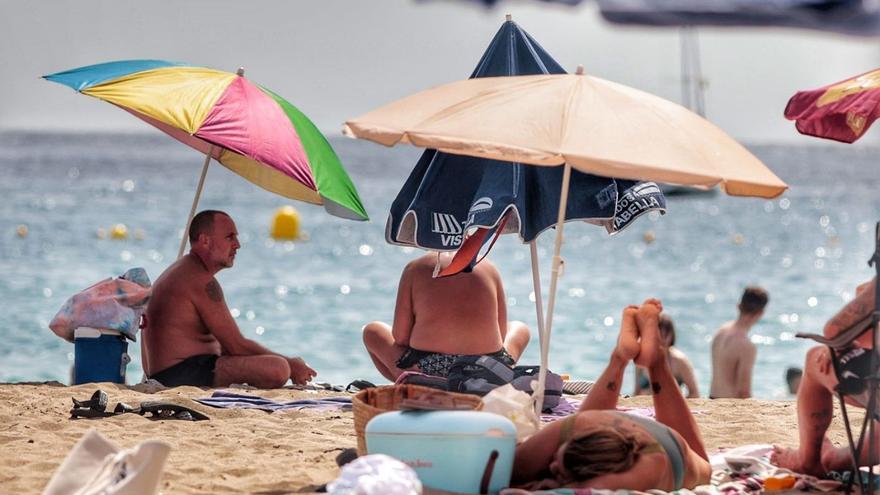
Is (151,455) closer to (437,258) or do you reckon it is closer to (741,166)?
(741,166)

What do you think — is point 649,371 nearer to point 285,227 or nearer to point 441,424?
point 441,424

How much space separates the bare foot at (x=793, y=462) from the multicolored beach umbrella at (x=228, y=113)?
226 cm

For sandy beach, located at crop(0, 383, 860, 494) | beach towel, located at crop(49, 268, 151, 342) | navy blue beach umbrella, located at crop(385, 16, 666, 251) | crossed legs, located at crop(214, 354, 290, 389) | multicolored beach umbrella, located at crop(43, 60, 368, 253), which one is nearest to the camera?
sandy beach, located at crop(0, 383, 860, 494)

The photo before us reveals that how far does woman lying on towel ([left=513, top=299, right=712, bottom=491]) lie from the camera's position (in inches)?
176

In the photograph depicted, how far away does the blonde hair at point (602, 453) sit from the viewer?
4.47 meters

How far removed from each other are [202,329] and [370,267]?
530 inches

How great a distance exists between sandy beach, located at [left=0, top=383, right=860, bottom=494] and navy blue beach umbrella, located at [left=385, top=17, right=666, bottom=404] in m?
0.93

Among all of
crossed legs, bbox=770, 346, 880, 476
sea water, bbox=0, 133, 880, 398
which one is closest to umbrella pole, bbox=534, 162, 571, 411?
crossed legs, bbox=770, 346, 880, 476

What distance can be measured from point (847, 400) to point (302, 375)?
304cm

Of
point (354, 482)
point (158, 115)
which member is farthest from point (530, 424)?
point (158, 115)

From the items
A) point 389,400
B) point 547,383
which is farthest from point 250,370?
point 389,400

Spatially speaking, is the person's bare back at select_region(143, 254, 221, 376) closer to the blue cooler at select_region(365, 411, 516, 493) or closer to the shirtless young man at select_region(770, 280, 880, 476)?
the blue cooler at select_region(365, 411, 516, 493)

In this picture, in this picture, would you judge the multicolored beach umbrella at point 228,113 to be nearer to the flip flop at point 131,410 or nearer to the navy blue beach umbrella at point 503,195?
the navy blue beach umbrella at point 503,195

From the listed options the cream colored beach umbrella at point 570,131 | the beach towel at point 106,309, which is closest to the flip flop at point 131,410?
the beach towel at point 106,309
